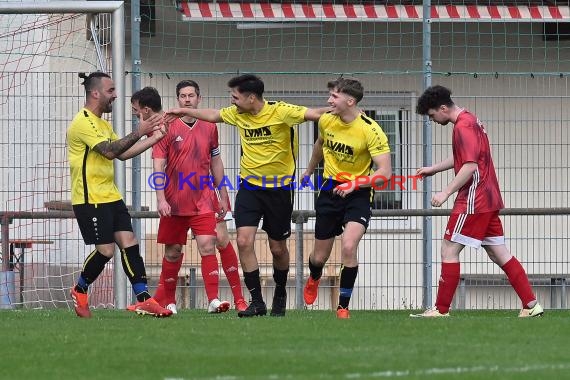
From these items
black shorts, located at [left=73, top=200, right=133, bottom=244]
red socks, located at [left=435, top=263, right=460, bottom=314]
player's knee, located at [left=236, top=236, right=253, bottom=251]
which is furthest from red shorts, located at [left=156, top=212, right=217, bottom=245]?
red socks, located at [left=435, top=263, right=460, bottom=314]

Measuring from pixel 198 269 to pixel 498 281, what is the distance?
3.28 m

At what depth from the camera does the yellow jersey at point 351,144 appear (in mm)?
11570

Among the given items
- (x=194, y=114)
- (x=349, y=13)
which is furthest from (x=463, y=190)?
(x=349, y=13)

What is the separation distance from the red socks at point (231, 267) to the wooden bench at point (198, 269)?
193cm

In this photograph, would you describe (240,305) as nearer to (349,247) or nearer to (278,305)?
(278,305)

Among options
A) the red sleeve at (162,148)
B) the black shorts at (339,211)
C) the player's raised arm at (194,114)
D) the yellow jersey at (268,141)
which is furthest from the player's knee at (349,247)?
the red sleeve at (162,148)

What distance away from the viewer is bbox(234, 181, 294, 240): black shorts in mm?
11898

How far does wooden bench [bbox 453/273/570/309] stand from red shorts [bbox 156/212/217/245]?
392 centimetres

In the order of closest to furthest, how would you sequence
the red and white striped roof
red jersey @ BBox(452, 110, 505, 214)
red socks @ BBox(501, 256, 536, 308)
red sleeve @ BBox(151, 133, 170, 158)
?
1. red jersey @ BBox(452, 110, 505, 214)
2. red socks @ BBox(501, 256, 536, 308)
3. red sleeve @ BBox(151, 133, 170, 158)
4. the red and white striped roof

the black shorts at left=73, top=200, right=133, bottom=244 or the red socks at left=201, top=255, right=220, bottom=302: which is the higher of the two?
the black shorts at left=73, top=200, right=133, bottom=244

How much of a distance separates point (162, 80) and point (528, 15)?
4.42 metres

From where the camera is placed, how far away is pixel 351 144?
11.6 m

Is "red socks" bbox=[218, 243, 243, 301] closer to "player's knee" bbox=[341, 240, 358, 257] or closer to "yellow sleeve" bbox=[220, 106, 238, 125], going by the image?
"yellow sleeve" bbox=[220, 106, 238, 125]

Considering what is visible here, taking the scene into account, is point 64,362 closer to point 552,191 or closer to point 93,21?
point 93,21
